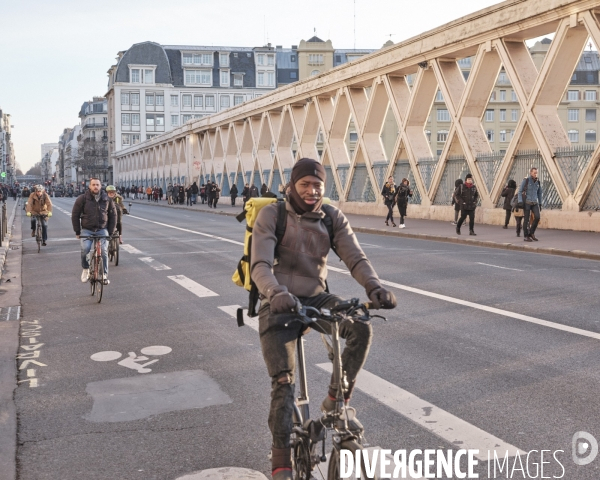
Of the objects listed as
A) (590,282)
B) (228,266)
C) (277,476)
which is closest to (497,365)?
(277,476)

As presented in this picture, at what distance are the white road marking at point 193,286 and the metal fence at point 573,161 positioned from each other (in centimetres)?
1414

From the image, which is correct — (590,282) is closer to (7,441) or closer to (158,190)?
(7,441)

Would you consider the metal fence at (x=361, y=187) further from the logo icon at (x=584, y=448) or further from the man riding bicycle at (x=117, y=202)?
the logo icon at (x=584, y=448)

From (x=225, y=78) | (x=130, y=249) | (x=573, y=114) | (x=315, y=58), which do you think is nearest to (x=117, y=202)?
(x=130, y=249)

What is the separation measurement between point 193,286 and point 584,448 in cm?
871

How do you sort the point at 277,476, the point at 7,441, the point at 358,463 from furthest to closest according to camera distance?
the point at 7,441 → the point at 277,476 → the point at 358,463

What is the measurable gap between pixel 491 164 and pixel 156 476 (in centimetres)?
2547

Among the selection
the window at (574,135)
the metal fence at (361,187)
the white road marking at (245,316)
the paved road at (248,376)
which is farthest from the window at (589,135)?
the white road marking at (245,316)

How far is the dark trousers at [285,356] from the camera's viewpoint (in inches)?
161

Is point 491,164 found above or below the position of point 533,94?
below

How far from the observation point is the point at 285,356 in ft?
13.7

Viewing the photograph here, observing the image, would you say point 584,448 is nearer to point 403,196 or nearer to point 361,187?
point 403,196

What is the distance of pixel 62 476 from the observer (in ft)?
14.9

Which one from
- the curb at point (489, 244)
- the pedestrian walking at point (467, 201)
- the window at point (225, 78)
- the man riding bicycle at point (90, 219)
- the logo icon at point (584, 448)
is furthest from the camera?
the window at point (225, 78)
